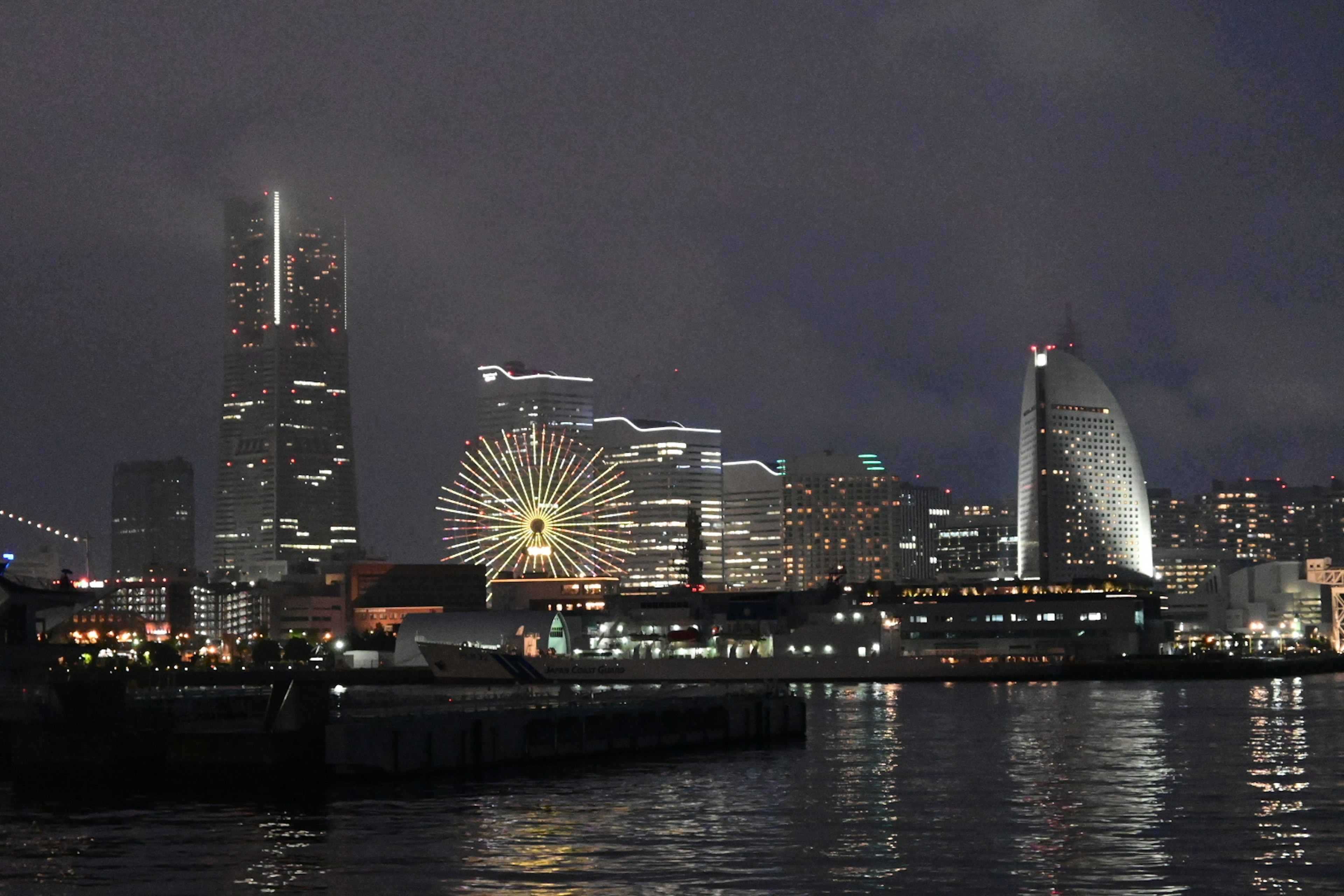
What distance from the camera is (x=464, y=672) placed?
14500 cm

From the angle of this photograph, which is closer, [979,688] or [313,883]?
[313,883]

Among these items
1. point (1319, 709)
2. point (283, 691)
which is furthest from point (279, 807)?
point (1319, 709)

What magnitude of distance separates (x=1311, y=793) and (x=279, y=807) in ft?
92.1

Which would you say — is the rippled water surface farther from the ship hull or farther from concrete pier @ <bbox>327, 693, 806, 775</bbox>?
the ship hull

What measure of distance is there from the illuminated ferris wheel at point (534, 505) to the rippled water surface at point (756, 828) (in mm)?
116059

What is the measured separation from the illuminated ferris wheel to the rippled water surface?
11606cm

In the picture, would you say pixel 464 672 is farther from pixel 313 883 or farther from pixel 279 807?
pixel 313 883

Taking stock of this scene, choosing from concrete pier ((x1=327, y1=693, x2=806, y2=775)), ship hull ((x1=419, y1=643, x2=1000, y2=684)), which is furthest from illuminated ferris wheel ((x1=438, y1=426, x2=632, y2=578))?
concrete pier ((x1=327, y1=693, x2=806, y2=775))

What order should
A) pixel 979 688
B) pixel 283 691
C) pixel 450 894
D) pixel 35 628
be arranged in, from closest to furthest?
1. pixel 450 894
2. pixel 283 691
3. pixel 35 628
4. pixel 979 688

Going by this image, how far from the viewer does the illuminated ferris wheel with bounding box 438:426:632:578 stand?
18125cm

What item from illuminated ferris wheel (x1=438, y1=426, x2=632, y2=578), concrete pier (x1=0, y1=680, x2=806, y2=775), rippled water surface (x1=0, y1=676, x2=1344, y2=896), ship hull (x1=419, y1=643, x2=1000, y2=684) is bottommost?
ship hull (x1=419, y1=643, x2=1000, y2=684)

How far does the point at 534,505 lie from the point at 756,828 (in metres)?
141

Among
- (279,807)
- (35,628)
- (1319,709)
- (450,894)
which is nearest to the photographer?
(450,894)

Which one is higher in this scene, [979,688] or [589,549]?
[589,549]
